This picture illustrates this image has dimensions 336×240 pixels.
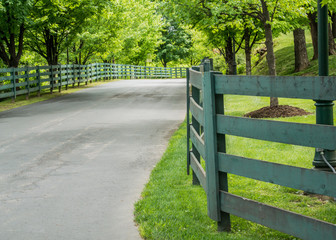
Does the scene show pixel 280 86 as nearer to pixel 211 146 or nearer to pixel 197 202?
pixel 211 146

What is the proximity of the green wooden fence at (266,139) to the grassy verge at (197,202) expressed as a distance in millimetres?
285

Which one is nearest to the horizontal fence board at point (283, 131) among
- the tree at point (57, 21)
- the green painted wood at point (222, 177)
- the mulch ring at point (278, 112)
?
the green painted wood at point (222, 177)

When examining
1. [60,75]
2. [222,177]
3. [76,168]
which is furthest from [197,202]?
[60,75]

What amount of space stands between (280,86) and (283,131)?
0.37 meters

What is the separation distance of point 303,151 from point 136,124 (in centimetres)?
607

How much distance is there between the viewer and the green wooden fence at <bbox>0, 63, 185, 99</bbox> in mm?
22416

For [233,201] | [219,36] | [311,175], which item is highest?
[219,36]

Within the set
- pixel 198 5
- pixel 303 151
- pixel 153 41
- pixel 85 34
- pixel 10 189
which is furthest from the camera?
pixel 153 41

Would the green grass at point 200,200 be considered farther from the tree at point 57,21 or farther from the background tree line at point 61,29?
the tree at point 57,21

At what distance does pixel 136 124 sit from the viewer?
46.8ft

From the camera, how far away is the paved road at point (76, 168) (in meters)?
5.57

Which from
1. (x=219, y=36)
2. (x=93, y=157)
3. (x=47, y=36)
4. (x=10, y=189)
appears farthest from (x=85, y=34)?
(x=10, y=189)

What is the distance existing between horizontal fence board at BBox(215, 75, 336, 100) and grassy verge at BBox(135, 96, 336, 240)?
4.55 feet

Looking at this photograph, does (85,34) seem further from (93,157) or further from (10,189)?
(10,189)
